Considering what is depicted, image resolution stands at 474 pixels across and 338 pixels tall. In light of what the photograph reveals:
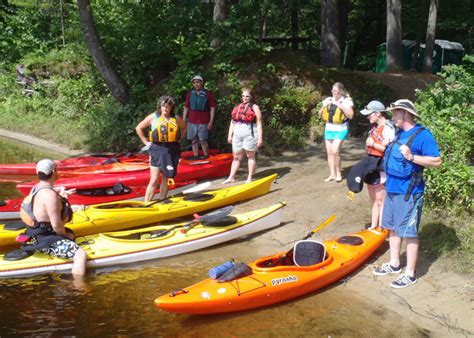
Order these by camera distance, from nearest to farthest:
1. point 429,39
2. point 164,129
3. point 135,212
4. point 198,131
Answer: point 135,212 → point 164,129 → point 198,131 → point 429,39

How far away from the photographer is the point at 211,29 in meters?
12.0

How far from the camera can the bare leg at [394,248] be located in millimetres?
5266

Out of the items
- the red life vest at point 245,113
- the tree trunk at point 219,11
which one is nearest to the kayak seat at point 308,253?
the red life vest at point 245,113

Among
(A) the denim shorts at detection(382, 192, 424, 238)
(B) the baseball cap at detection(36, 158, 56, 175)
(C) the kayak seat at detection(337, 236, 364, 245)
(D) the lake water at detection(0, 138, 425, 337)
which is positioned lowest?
(D) the lake water at detection(0, 138, 425, 337)

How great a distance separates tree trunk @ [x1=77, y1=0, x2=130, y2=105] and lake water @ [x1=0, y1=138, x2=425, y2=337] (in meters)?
7.14

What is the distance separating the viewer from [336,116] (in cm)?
779

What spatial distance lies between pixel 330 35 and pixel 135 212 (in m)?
9.23

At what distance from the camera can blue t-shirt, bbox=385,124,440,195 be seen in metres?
4.62

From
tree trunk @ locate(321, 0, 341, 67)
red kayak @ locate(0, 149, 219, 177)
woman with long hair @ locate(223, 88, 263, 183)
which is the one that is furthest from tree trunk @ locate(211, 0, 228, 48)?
woman with long hair @ locate(223, 88, 263, 183)

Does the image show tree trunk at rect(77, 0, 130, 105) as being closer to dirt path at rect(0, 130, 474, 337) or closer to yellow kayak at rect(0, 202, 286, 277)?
dirt path at rect(0, 130, 474, 337)

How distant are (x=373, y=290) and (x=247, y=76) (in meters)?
7.01

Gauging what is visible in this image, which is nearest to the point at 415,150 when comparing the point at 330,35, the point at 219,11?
the point at 219,11

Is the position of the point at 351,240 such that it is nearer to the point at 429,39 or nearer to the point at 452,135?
the point at 452,135

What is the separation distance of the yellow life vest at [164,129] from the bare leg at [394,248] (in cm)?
343
